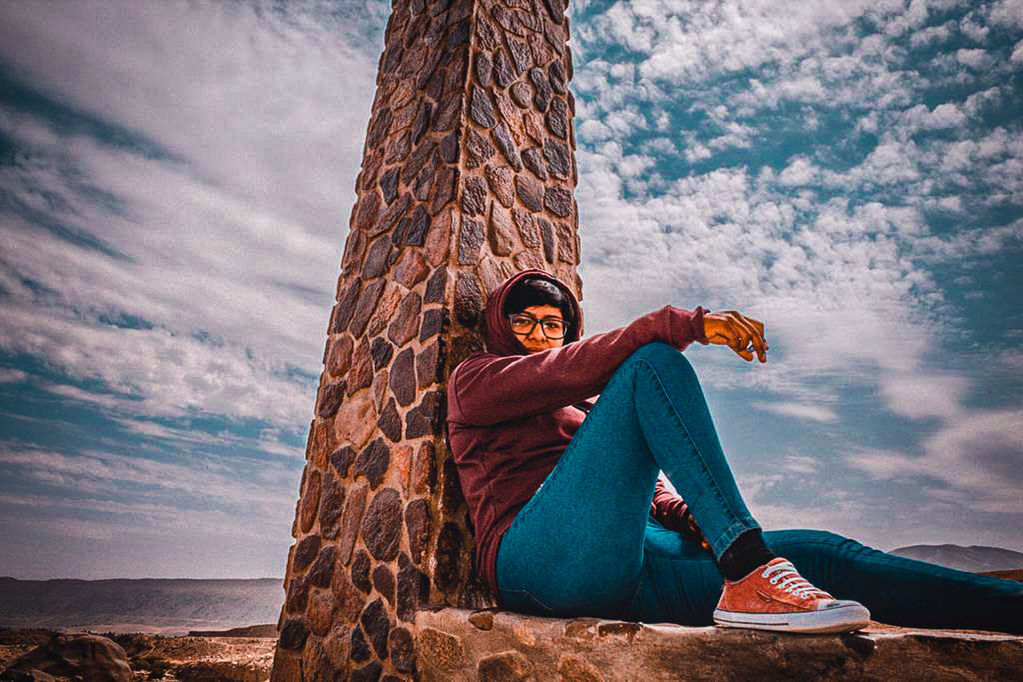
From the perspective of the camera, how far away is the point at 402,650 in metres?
2.06

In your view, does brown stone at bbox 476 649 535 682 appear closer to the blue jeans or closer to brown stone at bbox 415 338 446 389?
the blue jeans

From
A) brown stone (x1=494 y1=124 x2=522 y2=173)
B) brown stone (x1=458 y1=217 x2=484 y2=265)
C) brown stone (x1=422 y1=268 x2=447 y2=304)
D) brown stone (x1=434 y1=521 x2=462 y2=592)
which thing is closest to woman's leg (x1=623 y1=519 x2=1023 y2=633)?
brown stone (x1=434 y1=521 x2=462 y2=592)

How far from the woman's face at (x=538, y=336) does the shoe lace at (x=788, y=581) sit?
112 centimetres

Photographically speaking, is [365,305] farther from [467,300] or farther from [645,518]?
[645,518]

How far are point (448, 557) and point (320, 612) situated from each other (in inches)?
29.9

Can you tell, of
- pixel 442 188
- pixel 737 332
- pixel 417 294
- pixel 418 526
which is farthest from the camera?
pixel 442 188

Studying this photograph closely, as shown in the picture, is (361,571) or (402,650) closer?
(402,650)

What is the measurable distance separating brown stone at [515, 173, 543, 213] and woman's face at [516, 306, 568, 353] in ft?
2.98

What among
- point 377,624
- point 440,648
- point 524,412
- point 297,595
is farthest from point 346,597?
point 524,412

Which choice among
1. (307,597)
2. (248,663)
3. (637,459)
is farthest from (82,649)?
(637,459)

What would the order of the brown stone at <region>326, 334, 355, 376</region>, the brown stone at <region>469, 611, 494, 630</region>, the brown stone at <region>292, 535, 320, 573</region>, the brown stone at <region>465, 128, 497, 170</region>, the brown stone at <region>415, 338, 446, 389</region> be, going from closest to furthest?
the brown stone at <region>469, 611, 494, 630</region> < the brown stone at <region>415, 338, 446, 389</region> < the brown stone at <region>292, 535, 320, 573</region> < the brown stone at <region>465, 128, 497, 170</region> < the brown stone at <region>326, 334, 355, 376</region>

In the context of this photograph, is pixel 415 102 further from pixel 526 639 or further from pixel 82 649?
pixel 82 649

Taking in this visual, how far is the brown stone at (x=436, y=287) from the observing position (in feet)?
8.14

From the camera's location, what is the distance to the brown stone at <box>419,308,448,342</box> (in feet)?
7.95
